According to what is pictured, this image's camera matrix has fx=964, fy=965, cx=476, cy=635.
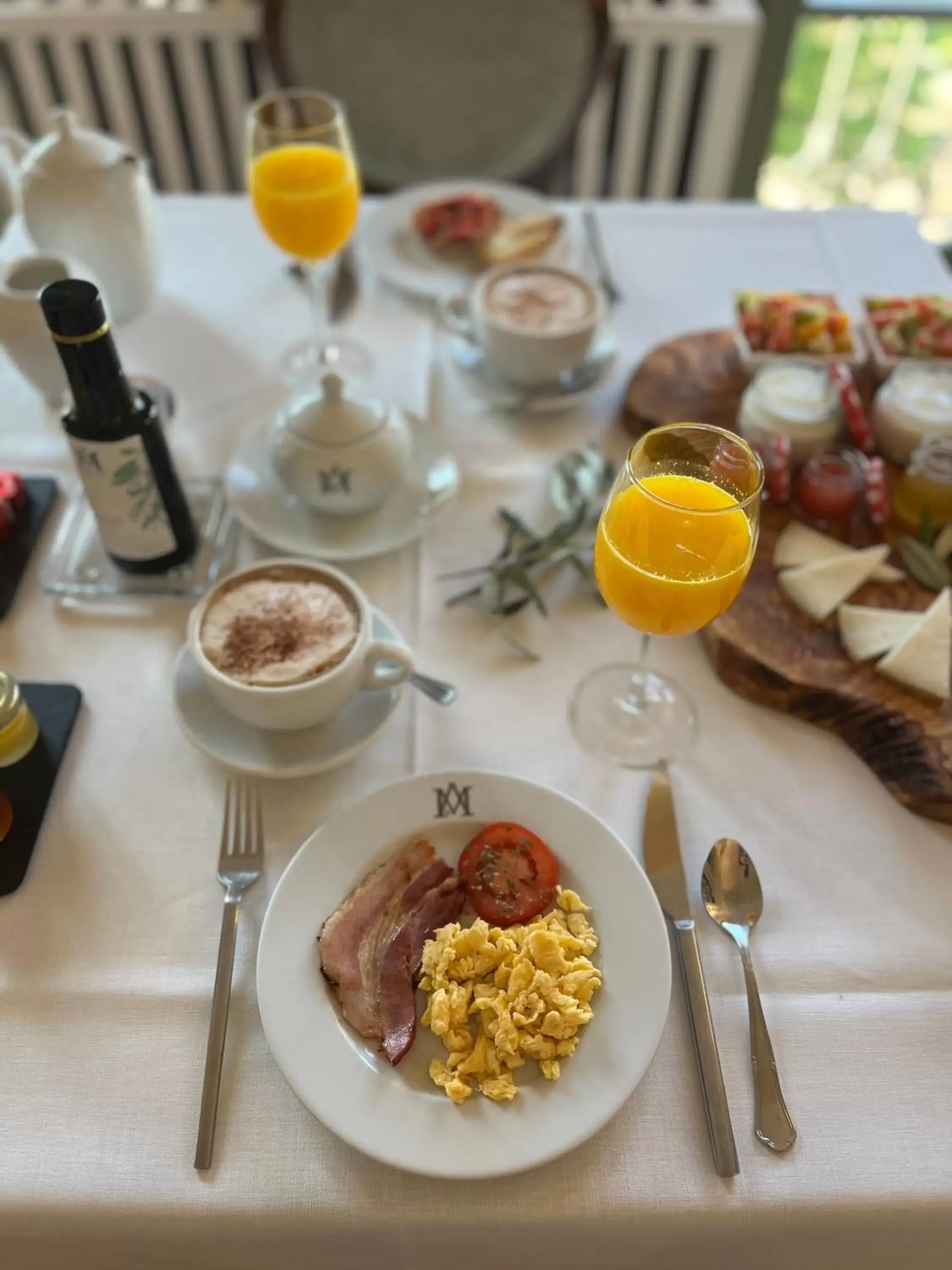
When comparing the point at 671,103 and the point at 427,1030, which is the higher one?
the point at 427,1030

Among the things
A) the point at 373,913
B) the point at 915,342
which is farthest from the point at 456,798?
the point at 915,342

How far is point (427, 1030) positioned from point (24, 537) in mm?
694

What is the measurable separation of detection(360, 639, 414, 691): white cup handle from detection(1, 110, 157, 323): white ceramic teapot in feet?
2.15

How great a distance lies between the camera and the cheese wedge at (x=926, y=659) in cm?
90

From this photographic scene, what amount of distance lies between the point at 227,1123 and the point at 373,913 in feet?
0.57

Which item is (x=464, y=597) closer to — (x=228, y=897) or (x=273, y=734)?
(x=273, y=734)

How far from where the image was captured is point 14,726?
85 centimetres

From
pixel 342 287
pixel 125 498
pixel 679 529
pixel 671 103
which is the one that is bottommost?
pixel 671 103

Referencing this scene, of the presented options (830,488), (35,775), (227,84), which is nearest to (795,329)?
(830,488)

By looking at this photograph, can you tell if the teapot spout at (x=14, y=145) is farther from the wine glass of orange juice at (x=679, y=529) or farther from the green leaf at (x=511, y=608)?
the wine glass of orange juice at (x=679, y=529)

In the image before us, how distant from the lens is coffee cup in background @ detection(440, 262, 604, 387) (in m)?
1.17

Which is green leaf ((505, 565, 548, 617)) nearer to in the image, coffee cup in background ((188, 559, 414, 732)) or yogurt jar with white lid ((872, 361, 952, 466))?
coffee cup in background ((188, 559, 414, 732))

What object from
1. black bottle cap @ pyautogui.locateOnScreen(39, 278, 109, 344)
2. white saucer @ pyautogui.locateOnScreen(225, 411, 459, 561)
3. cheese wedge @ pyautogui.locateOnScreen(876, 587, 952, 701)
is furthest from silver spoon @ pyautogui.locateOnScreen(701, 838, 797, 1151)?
black bottle cap @ pyautogui.locateOnScreen(39, 278, 109, 344)

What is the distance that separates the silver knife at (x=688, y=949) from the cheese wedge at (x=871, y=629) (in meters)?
0.23
